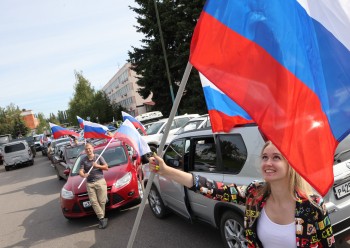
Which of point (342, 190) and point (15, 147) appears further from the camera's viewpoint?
point (15, 147)

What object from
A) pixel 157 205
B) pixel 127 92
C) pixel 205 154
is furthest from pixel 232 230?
pixel 127 92

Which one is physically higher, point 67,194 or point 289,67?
point 289,67

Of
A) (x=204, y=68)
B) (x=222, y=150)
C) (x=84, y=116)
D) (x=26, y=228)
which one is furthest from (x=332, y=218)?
(x=84, y=116)

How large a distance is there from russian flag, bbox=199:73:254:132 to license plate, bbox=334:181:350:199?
1.13 meters

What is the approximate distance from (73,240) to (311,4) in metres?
6.33

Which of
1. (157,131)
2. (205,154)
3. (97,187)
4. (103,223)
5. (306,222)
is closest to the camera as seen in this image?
(306,222)

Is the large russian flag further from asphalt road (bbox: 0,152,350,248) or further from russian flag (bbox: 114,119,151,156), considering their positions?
russian flag (bbox: 114,119,151,156)

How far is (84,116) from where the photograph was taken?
224 feet

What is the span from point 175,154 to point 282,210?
3.95 m

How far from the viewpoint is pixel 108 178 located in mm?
8227

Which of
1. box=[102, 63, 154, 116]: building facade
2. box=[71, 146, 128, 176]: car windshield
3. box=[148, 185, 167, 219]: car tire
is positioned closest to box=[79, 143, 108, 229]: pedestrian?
box=[148, 185, 167, 219]: car tire

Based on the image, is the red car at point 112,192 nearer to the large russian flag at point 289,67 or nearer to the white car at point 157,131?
the large russian flag at point 289,67

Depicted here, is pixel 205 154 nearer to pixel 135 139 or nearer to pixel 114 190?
pixel 135 139

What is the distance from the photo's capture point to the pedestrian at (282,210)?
6.55 ft
